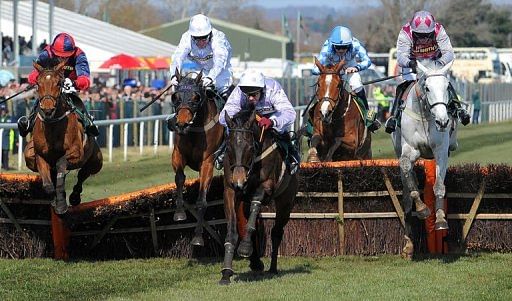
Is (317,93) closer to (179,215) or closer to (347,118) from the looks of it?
(347,118)

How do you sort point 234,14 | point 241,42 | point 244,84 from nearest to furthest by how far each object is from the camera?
point 244,84 → point 241,42 → point 234,14

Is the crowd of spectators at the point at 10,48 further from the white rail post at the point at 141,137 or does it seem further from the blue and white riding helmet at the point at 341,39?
the blue and white riding helmet at the point at 341,39

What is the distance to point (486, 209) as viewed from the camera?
1294cm

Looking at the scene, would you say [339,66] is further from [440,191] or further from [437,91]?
[440,191]

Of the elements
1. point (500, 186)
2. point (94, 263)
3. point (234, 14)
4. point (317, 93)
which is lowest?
point (94, 263)

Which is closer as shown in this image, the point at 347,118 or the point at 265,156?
the point at 265,156

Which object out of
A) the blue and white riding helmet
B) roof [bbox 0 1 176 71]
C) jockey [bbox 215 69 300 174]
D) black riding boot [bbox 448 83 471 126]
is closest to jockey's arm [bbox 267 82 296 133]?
jockey [bbox 215 69 300 174]

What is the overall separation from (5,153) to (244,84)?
31.4ft

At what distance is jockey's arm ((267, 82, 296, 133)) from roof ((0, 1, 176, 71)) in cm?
2992

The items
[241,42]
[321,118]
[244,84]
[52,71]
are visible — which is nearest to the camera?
[244,84]

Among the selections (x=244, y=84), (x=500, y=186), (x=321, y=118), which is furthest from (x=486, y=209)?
(x=244, y=84)

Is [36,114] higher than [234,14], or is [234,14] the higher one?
[234,14]

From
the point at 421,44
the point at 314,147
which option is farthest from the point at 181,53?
the point at 421,44

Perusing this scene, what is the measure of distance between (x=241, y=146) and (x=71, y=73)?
382cm
